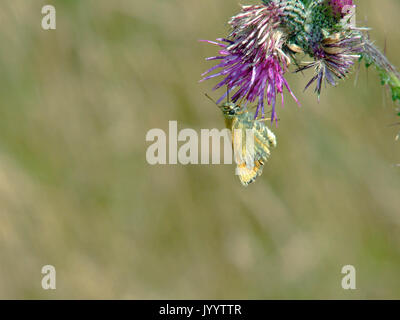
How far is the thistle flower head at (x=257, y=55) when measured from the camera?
11.2 ft

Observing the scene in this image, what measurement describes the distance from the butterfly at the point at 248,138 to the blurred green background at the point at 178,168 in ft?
5.99

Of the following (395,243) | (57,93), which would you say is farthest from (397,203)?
(57,93)

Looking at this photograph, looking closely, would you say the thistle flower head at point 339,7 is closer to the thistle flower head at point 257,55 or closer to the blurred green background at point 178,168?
the thistle flower head at point 257,55

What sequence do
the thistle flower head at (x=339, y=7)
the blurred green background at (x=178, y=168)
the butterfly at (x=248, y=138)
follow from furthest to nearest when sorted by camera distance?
the blurred green background at (x=178, y=168) < the butterfly at (x=248, y=138) < the thistle flower head at (x=339, y=7)

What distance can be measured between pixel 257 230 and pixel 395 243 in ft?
4.43

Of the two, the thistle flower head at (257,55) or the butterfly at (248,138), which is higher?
the thistle flower head at (257,55)

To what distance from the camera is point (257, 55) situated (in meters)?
3.46

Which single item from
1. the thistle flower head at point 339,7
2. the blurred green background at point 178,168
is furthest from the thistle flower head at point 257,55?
the blurred green background at point 178,168

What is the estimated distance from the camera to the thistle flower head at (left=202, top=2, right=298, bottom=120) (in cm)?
341

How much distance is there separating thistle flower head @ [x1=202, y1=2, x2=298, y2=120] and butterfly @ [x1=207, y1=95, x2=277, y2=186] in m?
0.32

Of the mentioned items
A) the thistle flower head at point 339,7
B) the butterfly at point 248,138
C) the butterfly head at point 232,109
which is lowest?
the butterfly at point 248,138

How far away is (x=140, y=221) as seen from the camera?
5.89m

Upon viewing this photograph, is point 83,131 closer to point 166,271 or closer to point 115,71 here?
point 115,71

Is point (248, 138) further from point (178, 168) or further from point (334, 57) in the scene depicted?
point (178, 168)
